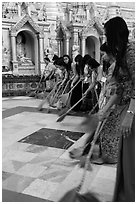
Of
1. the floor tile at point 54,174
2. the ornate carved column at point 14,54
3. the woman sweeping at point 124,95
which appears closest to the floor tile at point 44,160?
the floor tile at point 54,174

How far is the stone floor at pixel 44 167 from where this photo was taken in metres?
2.52

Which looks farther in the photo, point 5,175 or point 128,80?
point 5,175

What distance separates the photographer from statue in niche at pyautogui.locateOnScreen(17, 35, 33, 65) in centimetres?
1261

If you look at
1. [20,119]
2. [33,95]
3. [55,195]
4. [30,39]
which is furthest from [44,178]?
[30,39]

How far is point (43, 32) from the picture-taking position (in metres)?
12.6

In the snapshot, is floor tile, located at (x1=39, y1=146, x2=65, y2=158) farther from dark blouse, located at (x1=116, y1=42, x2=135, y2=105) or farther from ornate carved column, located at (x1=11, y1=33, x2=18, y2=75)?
ornate carved column, located at (x1=11, y1=33, x2=18, y2=75)

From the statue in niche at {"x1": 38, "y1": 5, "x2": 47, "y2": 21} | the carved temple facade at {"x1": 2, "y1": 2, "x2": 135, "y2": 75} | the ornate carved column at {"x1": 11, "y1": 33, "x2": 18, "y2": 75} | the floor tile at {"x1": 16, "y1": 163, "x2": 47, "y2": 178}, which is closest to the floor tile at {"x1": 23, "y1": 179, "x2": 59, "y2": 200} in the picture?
the floor tile at {"x1": 16, "y1": 163, "x2": 47, "y2": 178}

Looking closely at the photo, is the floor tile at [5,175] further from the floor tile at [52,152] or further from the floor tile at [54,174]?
the floor tile at [52,152]

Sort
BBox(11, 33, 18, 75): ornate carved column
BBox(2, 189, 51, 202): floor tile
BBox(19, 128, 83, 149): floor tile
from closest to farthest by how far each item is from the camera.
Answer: BBox(2, 189, 51, 202): floor tile → BBox(19, 128, 83, 149): floor tile → BBox(11, 33, 18, 75): ornate carved column

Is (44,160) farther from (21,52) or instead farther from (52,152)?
(21,52)

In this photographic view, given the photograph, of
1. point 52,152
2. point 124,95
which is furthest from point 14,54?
point 124,95

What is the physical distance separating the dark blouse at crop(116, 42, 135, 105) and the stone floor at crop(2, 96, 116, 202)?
1.02m

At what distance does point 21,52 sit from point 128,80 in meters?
11.4

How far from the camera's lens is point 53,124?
5.38m
